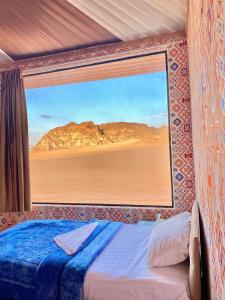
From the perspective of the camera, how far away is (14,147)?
3.56 metres

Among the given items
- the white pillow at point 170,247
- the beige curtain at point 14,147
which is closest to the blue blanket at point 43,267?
the white pillow at point 170,247

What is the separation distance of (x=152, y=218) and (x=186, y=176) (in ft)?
2.18

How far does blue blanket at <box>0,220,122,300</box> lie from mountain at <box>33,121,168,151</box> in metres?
1.44

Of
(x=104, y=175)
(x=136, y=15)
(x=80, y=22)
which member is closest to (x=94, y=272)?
(x=104, y=175)

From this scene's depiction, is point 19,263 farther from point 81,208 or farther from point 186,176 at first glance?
point 186,176

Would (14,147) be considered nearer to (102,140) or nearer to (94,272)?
(102,140)

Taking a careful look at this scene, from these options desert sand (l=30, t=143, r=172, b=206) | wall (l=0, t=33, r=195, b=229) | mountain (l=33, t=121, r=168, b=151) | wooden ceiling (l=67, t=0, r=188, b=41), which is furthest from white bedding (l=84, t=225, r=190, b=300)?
wooden ceiling (l=67, t=0, r=188, b=41)

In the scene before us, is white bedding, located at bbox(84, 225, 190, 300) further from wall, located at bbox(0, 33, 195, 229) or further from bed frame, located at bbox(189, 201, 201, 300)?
wall, located at bbox(0, 33, 195, 229)

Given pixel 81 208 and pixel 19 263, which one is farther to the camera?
pixel 81 208

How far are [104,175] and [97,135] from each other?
1.84 feet

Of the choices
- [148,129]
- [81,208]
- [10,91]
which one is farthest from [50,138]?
[148,129]

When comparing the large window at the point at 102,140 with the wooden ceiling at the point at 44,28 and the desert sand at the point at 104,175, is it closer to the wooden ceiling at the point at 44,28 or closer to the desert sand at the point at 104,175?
the desert sand at the point at 104,175

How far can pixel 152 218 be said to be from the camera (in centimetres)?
314

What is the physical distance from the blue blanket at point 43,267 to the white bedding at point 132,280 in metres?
0.09
